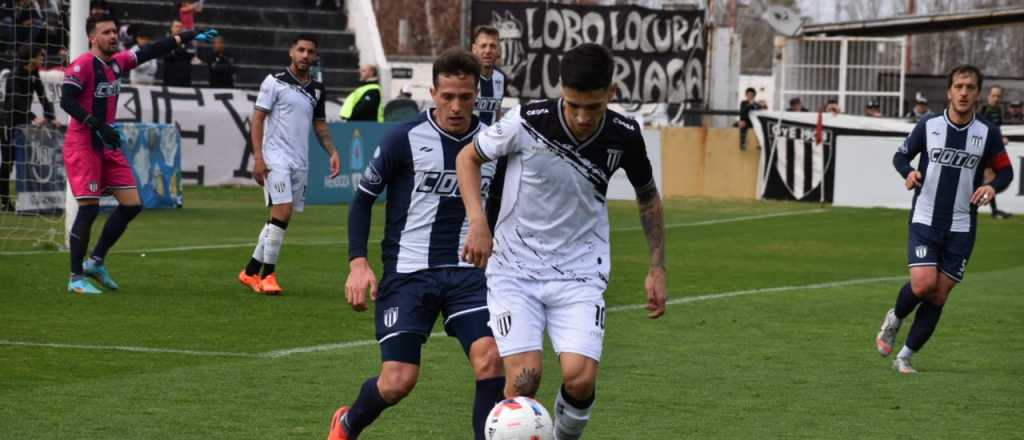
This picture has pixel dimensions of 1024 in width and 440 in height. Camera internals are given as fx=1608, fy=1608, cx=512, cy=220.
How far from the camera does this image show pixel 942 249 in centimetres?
1024

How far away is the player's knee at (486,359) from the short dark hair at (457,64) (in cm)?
110

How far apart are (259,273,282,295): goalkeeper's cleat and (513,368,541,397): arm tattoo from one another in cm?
686

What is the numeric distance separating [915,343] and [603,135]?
4.51m

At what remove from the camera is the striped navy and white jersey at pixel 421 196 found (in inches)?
267

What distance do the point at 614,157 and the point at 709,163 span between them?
22.7 meters

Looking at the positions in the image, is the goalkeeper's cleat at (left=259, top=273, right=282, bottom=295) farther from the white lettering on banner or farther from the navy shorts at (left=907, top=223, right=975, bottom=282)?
the white lettering on banner

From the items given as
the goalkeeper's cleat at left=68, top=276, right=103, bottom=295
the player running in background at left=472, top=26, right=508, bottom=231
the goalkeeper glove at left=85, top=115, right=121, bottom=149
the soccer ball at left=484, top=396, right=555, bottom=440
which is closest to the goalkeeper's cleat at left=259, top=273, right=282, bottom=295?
the goalkeeper's cleat at left=68, top=276, right=103, bottom=295

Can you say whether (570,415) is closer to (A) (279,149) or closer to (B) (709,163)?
(A) (279,149)

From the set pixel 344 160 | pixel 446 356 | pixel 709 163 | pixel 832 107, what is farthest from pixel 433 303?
pixel 832 107

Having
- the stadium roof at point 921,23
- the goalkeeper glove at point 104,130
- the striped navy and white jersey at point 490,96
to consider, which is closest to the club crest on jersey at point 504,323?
the goalkeeper glove at point 104,130

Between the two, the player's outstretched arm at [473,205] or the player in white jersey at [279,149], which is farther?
the player in white jersey at [279,149]

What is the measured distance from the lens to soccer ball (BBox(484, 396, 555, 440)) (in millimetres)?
5820

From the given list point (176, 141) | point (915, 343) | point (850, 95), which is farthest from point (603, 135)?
point (850, 95)

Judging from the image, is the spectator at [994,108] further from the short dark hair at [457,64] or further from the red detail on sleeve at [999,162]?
the short dark hair at [457,64]
